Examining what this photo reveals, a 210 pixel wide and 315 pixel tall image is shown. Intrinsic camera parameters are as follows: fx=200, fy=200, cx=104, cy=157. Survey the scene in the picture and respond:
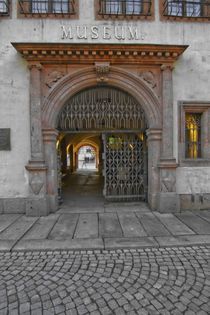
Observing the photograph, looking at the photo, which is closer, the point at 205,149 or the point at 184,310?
the point at 184,310

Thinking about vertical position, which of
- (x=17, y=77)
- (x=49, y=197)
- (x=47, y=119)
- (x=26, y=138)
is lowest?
(x=49, y=197)

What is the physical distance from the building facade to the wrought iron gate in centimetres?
42

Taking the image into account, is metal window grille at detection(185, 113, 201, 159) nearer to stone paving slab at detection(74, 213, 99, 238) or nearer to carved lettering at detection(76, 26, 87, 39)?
stone paving slab at detection(74, 213, 99, 238)

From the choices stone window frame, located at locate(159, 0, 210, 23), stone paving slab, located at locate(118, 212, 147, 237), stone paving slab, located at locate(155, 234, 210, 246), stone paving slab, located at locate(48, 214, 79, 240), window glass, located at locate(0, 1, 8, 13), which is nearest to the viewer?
stone paving slab, located at locate(155, 234, 210, 246)

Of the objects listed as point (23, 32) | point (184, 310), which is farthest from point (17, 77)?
point (184, 310)

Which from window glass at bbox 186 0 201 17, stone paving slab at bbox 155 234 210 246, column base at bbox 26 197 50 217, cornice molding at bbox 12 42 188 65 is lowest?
stone paving slab at bbox 155 234 210 246

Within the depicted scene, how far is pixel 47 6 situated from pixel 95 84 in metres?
2.86

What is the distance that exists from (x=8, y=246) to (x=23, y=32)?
6007 mm

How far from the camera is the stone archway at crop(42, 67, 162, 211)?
6.14m

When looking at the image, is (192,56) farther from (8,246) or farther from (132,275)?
(8,246)

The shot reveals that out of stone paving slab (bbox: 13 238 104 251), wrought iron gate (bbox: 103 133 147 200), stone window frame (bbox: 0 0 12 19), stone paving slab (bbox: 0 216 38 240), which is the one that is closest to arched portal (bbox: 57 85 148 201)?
wrought iron gate (bbox: 103 133 147 200)

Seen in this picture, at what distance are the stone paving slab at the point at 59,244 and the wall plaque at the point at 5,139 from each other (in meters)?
3.13

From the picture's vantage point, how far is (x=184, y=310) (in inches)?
93.4

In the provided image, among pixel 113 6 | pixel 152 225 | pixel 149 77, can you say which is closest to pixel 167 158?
pixel 152 225
